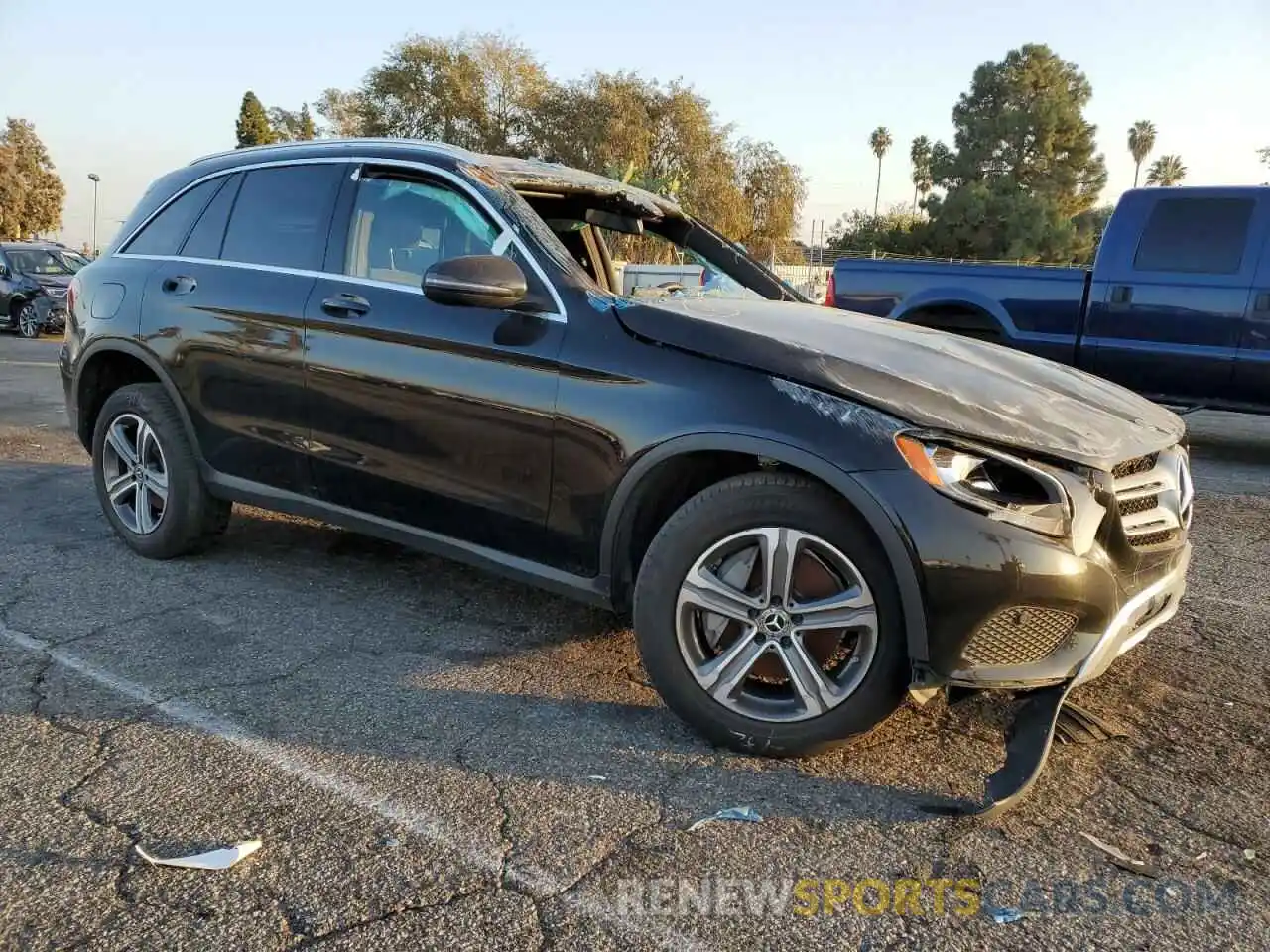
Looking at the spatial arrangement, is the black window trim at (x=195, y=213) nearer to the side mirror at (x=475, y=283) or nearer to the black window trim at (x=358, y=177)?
the black window trim at (x=358, y=177)

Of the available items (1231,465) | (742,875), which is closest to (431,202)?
(742,875)

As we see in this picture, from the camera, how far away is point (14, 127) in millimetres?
64562

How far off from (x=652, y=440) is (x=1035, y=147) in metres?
65.4

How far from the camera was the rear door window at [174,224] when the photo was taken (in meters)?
4.48

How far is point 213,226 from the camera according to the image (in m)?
4.39

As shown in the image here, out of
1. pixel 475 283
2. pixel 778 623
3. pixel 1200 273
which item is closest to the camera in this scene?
pixel 778 623

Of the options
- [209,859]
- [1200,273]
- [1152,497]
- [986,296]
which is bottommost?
[209,859]

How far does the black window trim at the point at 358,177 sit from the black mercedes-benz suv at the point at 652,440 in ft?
0.04

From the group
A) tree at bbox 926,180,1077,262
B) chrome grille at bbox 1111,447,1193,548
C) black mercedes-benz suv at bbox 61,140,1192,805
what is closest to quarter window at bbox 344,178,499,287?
black mercedes-benz suv at bbox 61,140,1192,805

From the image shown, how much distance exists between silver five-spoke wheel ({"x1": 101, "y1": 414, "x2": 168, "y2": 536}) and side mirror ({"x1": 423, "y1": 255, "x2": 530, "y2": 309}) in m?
1.92

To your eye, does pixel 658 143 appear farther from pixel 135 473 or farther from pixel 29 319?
pixel 135 473

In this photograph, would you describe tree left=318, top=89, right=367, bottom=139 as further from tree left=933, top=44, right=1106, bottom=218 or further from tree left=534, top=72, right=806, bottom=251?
tree left=933, top=44, right=1106, bottom=218

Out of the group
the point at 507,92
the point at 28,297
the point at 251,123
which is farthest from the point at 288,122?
the point at 28,297

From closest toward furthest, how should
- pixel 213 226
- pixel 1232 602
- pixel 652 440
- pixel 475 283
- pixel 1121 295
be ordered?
pixel 652 440 < pixel 475 283 < pixel 1232 602 < pixel 213 226 < pixel 1121 295
